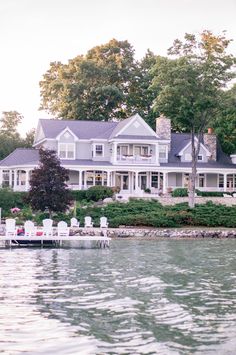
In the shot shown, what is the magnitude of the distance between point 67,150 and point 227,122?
14.7m

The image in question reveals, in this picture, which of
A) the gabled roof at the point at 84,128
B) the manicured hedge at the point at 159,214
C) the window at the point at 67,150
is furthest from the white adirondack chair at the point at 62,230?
the gabled roof at the point at 84,128

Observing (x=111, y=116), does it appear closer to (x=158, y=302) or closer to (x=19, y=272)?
(x=19, y=272)

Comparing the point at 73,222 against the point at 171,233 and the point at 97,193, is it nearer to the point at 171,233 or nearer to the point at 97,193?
the point at 171,233

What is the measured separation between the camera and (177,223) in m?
44.1

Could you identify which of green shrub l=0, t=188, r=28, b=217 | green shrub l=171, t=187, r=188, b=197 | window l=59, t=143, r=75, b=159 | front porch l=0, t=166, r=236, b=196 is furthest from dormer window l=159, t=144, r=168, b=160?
green shrub l=0, t=188, r=28, b=217


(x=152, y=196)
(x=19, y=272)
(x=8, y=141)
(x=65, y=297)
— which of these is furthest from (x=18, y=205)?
(x=65, y=297)

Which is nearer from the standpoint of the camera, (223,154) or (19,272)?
(19,272)

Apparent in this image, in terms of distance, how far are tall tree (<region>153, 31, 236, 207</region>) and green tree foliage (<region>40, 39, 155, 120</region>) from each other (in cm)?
1833

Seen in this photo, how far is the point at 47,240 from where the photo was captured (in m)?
32.9

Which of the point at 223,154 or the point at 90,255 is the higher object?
the point at 223,154

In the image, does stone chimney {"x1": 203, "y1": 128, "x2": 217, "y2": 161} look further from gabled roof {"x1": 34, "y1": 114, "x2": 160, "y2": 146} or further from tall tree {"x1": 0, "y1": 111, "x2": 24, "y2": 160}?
tall tree {"x1": 0, "y1": 111, "x2": 24, "y2": 160}

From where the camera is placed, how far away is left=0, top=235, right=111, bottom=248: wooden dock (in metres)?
31.6

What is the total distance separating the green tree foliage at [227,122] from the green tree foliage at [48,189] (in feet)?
53.3

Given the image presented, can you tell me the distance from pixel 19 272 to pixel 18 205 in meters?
27.1
